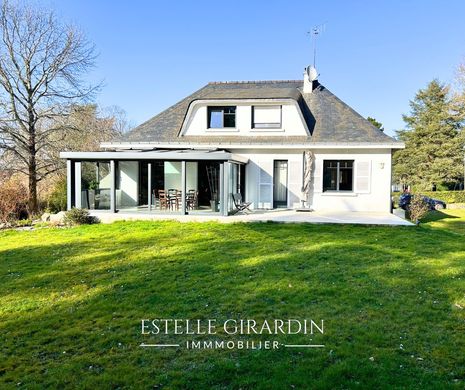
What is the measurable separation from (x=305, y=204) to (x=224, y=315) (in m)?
12.5

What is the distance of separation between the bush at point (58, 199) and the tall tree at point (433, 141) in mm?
38561

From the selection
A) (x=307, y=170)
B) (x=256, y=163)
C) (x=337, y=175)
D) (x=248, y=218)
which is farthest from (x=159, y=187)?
(x=337, y=175)

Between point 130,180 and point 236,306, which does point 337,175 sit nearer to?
point 130,180

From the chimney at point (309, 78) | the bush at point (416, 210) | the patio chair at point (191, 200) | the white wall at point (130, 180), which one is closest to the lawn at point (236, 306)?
the bush at point (416, 210)

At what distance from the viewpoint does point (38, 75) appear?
20.8 meters

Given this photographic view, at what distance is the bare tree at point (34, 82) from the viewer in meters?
20.1

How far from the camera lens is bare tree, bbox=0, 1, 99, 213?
66.1ft

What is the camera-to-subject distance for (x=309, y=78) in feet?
70.7

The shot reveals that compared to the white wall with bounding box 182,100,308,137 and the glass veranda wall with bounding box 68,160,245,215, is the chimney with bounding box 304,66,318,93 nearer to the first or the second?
the white wall with bounding box 182,100,308,137

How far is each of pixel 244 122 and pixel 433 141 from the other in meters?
33.5

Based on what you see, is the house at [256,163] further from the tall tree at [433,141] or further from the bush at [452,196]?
the tall tree at [433,141]

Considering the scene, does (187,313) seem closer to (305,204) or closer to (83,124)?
(305,204)

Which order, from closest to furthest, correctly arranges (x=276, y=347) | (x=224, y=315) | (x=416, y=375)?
(x=416, y=375)
(x=276, y=347)
(x=224, y=315)

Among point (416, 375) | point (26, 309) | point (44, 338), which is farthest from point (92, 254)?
point (416, 375)
